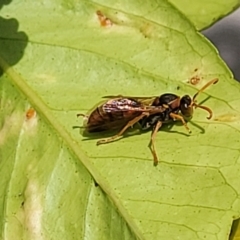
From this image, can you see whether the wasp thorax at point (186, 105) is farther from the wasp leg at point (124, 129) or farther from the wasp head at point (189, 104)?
the wasp leg at point (124, 129)

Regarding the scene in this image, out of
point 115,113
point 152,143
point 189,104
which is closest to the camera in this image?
point 152,143

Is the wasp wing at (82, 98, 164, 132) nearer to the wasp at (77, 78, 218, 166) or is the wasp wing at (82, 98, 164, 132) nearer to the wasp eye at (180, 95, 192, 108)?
the wasp at (77, 78, 218, 166)

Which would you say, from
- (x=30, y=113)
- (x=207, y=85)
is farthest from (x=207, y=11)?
(x=30, y=113)

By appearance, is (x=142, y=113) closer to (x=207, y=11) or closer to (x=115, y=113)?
(x=115, y=113)

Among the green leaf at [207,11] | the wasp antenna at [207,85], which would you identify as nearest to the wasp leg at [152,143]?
the wasp antenna at [207,85]

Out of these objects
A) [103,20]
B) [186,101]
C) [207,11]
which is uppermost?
[207,11]

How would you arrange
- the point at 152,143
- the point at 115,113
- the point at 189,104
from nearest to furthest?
1. the point at 152,143
2. the point at 189,104
3. the point at 115,113
